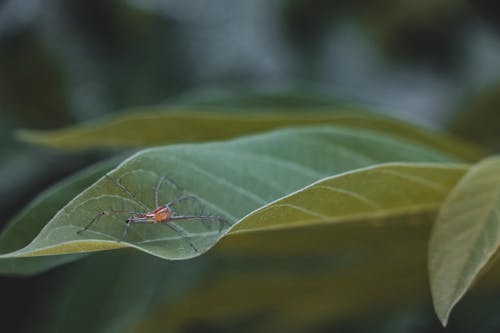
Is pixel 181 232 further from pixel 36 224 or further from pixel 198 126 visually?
pixel 198 126

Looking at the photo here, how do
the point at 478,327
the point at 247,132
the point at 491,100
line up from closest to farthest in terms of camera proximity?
1. the point at 247,132
2. the point at 478,327
3. the point at 491,100

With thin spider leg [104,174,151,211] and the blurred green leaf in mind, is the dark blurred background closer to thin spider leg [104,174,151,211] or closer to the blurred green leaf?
the blurred green leaf

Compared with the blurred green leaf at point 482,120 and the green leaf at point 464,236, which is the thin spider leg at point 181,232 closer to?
the green leaf at point 464,236

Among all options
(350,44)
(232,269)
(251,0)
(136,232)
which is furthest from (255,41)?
(136,232)

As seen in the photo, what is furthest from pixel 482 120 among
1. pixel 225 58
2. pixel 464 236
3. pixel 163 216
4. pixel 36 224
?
pixel 36 224

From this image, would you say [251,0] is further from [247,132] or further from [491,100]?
[247,132]

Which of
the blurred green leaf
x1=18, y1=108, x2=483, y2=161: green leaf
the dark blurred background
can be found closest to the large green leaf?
x1=18, y1=108, x2=483, y2=161: green leaf
